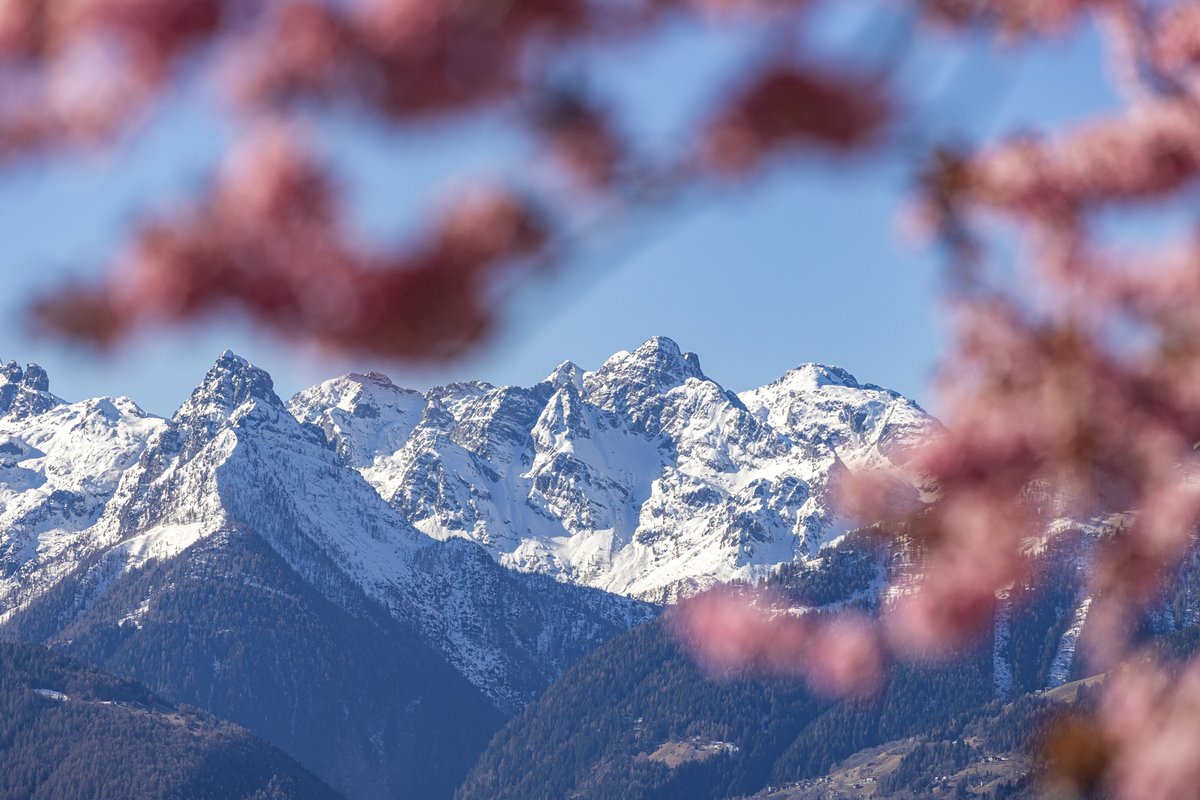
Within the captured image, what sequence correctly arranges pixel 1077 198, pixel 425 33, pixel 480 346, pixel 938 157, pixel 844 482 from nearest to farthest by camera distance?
Result: pixel 425 33
pixel 480 346
pixel 938 157
pixel 1077 198
pixel 844 482

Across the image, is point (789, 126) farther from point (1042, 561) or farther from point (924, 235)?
point (1042, 561)

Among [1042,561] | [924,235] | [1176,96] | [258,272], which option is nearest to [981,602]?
[1042,561]

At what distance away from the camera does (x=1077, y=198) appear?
26.4ft

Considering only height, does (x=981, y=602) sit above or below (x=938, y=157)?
below

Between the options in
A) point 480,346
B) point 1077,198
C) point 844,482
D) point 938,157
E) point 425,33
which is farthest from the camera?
point 844,482

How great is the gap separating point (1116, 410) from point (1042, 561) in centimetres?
173

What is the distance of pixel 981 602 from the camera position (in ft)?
26.5

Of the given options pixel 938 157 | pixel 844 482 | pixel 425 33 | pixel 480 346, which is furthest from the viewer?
pixel 844 482

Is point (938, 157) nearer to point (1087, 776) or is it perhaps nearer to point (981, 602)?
point (981, 602)

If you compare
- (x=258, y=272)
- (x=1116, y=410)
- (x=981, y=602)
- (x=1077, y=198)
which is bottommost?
(x=981, y=602)

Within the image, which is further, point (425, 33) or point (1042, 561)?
point (1042, 561)

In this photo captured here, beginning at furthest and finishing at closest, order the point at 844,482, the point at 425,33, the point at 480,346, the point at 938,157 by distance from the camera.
Answer: the point at 844,482, the point at 938,157, the point at 480,346, the point at 425,33

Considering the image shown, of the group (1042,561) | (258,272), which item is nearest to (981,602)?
(1042,561)

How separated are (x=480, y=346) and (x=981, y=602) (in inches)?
131
